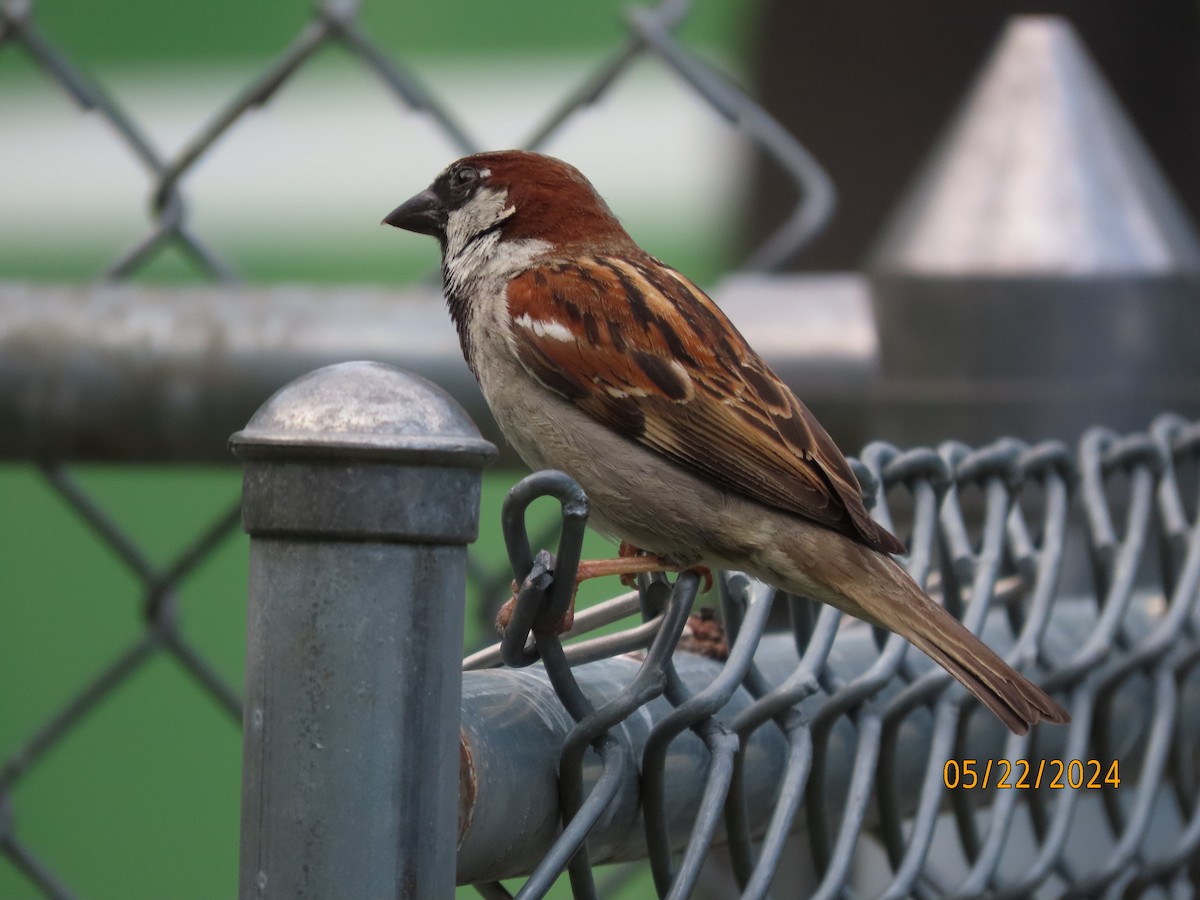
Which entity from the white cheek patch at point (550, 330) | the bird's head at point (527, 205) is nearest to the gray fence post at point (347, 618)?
the white cheek patch at point (550, 330)

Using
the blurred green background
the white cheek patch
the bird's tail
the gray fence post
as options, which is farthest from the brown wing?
the blurred green background

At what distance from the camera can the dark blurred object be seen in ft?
7.05

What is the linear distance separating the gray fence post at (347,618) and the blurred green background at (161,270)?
1667 millimetres

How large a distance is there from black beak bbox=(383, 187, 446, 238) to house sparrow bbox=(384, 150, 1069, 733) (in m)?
0.12

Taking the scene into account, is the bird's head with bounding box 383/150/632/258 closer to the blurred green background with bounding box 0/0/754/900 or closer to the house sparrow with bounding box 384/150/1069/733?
the house sparrow with bounding box 384/150/1069/733

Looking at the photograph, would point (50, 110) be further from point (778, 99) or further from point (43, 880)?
point (43, 880)

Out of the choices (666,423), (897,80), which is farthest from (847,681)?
(897,80)

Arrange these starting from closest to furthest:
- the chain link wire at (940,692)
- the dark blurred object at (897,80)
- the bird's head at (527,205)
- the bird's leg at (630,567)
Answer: the chain link wire at (940,692)
the bird's leg at (630,567)
the bird's head at (527,205)
the dark blurred object at (897,80)

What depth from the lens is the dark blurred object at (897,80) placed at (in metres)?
2.15

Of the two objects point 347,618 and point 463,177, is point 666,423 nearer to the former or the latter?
point 463,177

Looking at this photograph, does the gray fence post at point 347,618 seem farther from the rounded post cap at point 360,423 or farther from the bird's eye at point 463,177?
the bird's eye at point 463,177

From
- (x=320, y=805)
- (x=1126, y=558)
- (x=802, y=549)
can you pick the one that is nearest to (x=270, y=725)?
(x=320, y=805)

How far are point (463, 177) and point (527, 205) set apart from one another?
7 centimetres

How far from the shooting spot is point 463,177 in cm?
155
